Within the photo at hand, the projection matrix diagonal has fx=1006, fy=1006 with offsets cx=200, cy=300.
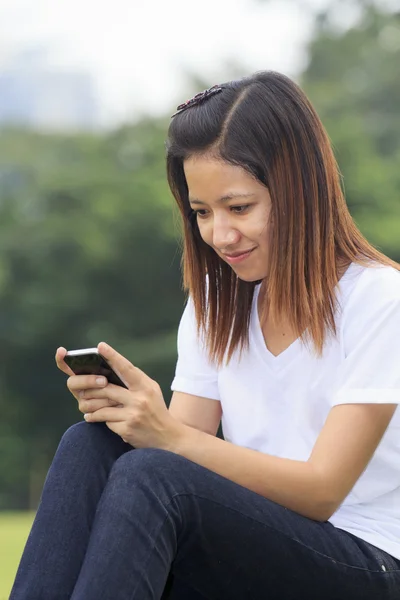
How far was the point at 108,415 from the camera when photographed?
1.96 m

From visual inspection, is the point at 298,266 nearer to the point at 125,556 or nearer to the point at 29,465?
the point at 125,556

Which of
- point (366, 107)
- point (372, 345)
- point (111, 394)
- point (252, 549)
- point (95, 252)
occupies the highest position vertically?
point (366, 107)

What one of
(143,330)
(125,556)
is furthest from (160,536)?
(143,330)

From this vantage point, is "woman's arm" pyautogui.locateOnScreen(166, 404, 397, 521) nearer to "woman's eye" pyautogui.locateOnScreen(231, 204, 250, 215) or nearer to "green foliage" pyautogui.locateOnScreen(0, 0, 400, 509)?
"woman's eye" pyautogui.locateOnScreen(231, 204, 250, 215)

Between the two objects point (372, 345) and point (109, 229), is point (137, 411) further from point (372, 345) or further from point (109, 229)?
point (109, 229)

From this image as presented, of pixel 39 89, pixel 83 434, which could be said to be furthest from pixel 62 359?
pixel 39 89

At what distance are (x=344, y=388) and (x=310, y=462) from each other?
157mm

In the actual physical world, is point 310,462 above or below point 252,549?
above

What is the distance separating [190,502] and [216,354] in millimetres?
556

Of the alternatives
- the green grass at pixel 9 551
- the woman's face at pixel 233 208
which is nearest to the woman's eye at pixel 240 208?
the woman's face at pixel 233 208

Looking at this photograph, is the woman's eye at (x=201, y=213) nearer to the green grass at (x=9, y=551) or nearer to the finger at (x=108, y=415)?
the finger at (x=108, y=415)

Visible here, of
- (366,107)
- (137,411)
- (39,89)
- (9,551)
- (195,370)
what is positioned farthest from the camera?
(39,89)

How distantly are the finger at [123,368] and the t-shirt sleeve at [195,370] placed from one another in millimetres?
378

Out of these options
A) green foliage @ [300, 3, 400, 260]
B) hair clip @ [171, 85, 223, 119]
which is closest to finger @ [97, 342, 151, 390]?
hair clip @ [171, 85, 223, 119]
